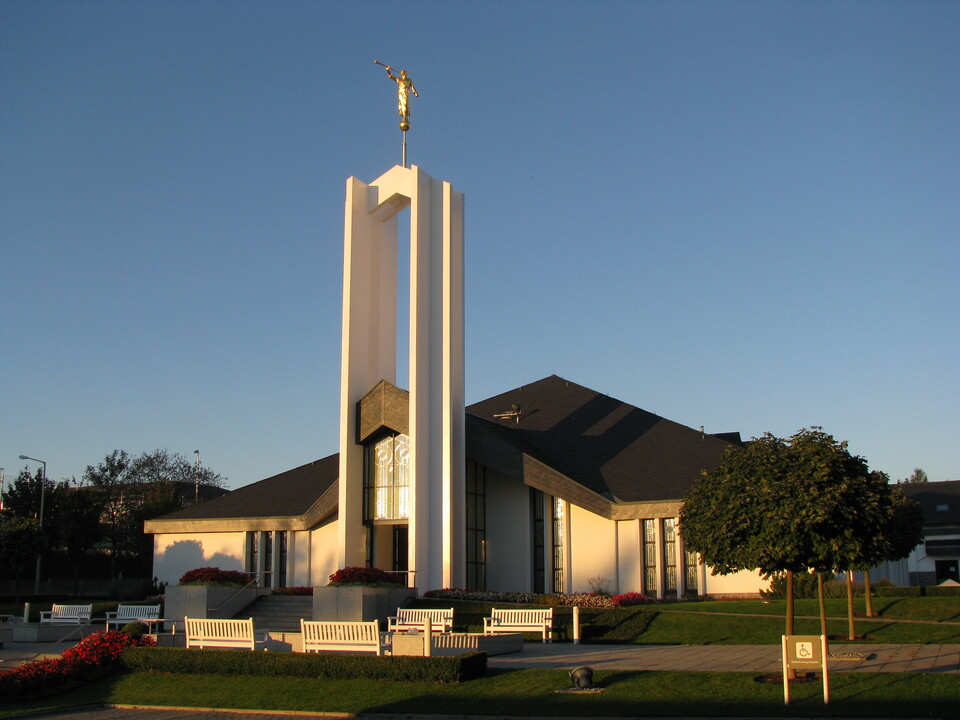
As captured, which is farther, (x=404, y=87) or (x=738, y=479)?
(x=404, y=87)

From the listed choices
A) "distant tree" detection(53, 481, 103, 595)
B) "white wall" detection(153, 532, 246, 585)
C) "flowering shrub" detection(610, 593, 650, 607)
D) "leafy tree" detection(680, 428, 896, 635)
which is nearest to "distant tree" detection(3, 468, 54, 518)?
"distant tree" detection(53, 481, 103, 595)

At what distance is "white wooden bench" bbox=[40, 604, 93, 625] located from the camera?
87.5ft

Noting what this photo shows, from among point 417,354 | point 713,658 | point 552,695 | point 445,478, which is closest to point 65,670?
point 552,695

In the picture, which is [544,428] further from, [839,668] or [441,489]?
[839,668]

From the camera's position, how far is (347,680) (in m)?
15.5

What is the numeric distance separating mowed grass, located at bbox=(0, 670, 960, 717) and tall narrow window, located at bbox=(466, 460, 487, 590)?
16.6 m

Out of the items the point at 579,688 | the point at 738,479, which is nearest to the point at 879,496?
the point at 738,479

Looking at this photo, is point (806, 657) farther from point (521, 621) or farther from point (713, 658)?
point (521, 621)

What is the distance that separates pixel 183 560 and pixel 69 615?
11.0m

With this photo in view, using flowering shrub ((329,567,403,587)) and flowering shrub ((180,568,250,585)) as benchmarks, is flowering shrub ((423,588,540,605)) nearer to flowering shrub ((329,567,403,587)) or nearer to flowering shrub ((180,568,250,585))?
flowering shrub ((329,567,403,587))

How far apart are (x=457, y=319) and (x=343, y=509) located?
685cm

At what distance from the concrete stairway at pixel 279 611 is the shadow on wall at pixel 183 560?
8844mm

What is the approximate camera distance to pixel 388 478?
32.0 m

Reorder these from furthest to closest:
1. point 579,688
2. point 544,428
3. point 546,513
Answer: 1. point 544,428
2. point 546,513
3. point 579,688
